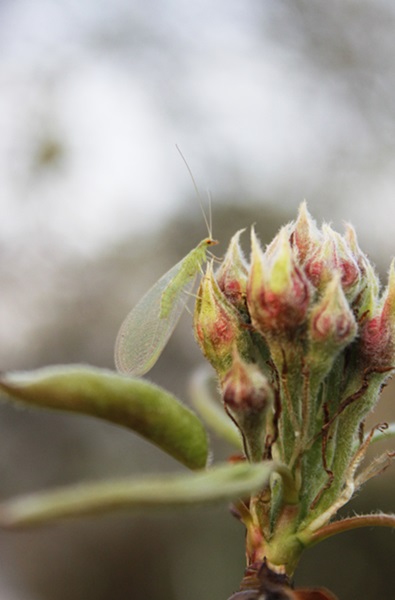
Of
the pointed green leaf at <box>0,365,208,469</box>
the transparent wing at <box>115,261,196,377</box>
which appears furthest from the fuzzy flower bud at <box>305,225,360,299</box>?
the transparent wing at <box>115,261,196,377</box>

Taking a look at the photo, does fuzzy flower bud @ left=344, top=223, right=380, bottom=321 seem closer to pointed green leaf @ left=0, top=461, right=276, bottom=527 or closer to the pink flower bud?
the pink flower bud

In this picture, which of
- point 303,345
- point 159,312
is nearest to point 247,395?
point 303,345

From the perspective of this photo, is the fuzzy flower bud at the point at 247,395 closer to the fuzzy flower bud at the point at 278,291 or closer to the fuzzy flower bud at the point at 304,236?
the fuzzy flower bud at the point at 278,291

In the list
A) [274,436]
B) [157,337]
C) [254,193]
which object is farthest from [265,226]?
[274,436]

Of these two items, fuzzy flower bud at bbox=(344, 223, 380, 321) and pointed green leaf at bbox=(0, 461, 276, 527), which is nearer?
pointed green leaf at bbox=(0, 461, 276, 527)

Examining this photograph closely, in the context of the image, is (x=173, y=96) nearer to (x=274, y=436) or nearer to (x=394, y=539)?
(x=394, y=539)

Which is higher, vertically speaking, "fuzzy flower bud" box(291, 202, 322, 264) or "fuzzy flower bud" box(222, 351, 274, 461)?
"fuzzy flower bud" box(291, 202, 322, 264)

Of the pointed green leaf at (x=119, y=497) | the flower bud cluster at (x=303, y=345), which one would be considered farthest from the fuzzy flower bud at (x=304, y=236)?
the pointed green leaf at (x=119, y=497)
